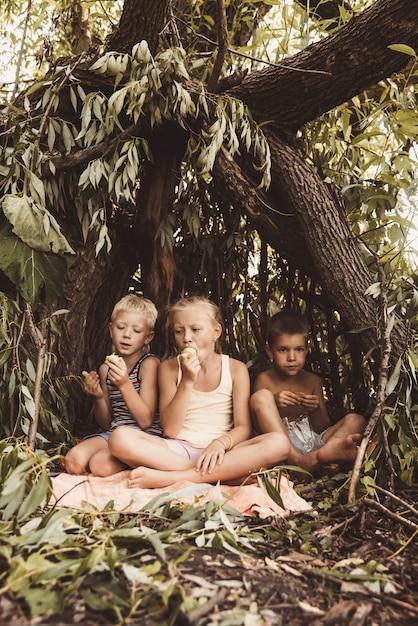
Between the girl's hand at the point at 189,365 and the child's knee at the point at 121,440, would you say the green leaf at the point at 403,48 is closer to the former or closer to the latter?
the girl's hand at the point at 189,365

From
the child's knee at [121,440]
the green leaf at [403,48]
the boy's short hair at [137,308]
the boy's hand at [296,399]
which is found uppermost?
the green leaf at [403,48]

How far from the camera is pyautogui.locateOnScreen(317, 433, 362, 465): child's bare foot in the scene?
2562 mm

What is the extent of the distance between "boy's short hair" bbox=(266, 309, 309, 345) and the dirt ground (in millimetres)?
1191

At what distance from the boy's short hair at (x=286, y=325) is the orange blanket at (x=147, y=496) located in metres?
0.85

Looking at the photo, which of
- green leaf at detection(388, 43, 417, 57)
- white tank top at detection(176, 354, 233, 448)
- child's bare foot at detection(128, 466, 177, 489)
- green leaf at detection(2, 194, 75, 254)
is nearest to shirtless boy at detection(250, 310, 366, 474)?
white tank top at detection(176, 354, 233, 448)

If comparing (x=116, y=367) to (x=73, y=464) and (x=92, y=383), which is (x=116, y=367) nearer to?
(x=92, y=383)

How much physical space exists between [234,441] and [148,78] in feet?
5.46

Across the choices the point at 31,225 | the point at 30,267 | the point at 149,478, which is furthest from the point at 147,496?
the point at 31,225

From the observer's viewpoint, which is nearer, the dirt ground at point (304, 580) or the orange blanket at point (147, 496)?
the dirt ground at point (304, 580)

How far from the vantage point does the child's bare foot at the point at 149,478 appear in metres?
2.42

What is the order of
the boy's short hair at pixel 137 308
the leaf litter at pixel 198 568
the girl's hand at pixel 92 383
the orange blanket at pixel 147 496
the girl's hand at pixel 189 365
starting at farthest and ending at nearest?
the boy's short hair at pixel 137 308 < the girl's hand at pixel 92 383 < the girl's hand at pixel 189 365 < the orange blanket at pixel 147 496 < the leaf litter at pixel 198 568

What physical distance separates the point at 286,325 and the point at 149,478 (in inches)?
43.2

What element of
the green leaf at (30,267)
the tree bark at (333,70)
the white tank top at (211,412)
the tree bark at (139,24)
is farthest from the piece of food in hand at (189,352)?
the tree bark at (139,24)

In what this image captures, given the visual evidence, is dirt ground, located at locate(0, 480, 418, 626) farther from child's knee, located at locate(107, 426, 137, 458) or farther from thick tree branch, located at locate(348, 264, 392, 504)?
child's knee, located at locate(107, 426, 137, 458)
